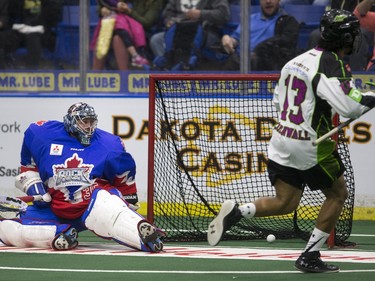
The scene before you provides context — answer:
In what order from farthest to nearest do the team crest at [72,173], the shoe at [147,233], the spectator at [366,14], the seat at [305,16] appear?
1. the seat at [305,16]
2. the spectator at [366,14]
3. the team crest at [72,173]
4. the shoe at [147,233]

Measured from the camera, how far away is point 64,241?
8.12m

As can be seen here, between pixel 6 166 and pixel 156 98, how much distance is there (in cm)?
249

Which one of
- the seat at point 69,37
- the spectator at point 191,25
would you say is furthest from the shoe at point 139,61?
the seat at point 69,37

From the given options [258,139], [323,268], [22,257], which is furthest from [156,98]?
[323,268]

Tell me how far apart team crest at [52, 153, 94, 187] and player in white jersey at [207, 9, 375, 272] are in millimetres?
1546

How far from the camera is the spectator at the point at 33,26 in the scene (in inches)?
453

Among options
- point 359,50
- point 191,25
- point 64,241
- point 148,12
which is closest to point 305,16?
point 359,50

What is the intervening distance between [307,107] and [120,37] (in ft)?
15.5

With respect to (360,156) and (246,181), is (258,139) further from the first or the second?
(360,156)

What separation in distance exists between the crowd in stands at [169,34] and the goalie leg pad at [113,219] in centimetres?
327

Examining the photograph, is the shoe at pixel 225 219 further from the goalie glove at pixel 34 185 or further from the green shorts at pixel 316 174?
the goalie glove at pixel 34 185

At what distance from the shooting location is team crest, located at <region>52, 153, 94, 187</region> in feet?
27.0

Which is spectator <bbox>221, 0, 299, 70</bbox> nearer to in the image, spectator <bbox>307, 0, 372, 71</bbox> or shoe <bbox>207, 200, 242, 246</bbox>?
spectator <bbox>307, 0, 372, 71</bbox>

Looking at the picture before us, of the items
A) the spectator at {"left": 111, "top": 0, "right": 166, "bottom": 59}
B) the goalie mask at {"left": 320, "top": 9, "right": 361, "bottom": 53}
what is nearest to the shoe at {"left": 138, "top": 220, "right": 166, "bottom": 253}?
the goalie mask at {"left": 320, "top": 9, "right": 361, "bottom": 53}
